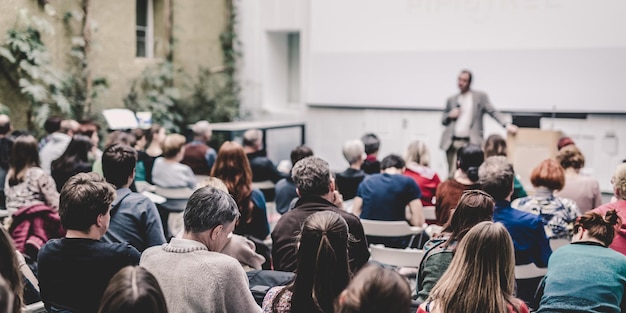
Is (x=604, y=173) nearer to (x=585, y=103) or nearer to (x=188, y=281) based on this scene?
(x=585, y=103)

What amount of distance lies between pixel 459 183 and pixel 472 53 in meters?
5.31

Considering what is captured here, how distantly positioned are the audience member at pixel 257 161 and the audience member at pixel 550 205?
2623 millimetres

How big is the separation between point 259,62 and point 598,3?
230 inches


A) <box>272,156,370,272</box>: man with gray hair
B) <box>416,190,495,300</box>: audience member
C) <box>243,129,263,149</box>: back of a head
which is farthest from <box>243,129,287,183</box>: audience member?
<box>416,190,495,300</box>: audience member

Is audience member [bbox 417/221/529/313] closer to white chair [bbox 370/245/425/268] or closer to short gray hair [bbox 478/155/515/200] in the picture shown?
short gray hair [bbox 478/155/515/200]

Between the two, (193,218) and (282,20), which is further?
(282,20)

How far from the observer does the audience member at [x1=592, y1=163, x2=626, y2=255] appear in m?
3.72

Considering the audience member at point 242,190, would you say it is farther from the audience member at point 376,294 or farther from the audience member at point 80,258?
the audience member at point 376,294

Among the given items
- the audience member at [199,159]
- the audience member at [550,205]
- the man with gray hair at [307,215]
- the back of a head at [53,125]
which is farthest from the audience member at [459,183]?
the back of a head at [53,125]

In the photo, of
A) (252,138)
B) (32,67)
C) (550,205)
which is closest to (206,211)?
(550,205)

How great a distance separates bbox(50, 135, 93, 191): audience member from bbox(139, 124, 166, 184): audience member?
1.10 metres

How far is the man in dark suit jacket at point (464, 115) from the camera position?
8.17 meters

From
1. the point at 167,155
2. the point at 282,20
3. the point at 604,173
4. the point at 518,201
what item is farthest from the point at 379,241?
the point at 282,20

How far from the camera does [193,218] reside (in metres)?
2.70
